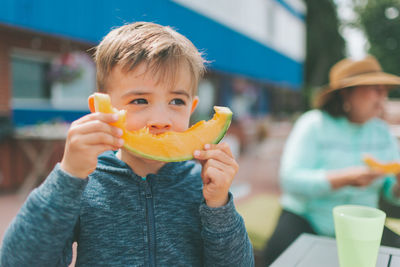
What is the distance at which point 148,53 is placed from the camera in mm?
1225

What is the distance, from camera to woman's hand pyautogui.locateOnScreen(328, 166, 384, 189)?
2.16 meters

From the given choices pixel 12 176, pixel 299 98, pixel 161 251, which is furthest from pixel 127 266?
pixel 299 98

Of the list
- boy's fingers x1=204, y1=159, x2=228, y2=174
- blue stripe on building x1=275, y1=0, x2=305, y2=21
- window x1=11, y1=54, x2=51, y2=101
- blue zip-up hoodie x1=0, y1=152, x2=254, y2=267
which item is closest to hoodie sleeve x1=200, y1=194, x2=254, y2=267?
blue zip-up hoodie x1=0, y1=152, x2=254, y2=267

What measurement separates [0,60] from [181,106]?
20.6ft

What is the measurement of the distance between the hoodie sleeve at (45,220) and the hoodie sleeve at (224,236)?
1.43ft

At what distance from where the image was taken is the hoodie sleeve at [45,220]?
3.19ft

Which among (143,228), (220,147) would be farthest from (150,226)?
(220,147)

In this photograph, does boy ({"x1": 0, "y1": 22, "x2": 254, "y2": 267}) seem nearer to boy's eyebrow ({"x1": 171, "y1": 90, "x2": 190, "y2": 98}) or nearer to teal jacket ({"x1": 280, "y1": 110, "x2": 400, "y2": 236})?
boy's eyebrow ({"x1": 171, "y1": 90, "x2": 190, "y2": 98})

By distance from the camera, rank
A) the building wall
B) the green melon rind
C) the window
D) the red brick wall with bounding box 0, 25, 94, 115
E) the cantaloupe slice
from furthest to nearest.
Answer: the building wall < the window < the red brick wall with bounding box 0, 25, 94, 115 < the cantaloupe slice < the green melon rind

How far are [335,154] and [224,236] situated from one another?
1632 mm

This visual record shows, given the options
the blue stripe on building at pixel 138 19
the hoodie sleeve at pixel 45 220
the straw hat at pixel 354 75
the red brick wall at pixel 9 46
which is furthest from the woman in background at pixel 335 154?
the red brick wall at pixel 9 46

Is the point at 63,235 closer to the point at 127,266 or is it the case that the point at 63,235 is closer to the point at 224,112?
the point at 127,266

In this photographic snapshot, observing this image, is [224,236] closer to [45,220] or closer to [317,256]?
[317,256]

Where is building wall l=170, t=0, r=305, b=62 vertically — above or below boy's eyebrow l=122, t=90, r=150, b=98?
above
